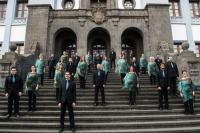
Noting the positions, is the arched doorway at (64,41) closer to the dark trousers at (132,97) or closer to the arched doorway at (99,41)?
the arched doorway at (99,41)

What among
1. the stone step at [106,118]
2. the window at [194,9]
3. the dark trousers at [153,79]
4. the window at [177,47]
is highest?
the window at [194,9]

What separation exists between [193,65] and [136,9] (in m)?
10.4

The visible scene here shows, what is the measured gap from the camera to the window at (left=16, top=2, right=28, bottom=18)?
85.0 feet

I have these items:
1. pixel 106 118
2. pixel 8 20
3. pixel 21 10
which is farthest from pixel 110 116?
pixel 21 10

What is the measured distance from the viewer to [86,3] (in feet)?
81.6

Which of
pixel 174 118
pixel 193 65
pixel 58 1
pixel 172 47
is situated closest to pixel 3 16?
→ pixel 58 1

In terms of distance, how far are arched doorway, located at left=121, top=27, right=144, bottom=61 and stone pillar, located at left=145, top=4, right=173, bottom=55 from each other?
137cm

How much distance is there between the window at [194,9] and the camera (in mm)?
25750

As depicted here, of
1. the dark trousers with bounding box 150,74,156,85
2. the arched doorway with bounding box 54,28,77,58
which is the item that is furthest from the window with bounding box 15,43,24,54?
the dark trousers with bounding box 150,74,156,85

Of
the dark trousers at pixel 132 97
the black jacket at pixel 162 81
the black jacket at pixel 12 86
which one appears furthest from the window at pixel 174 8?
the black jacket at pixel 12 86

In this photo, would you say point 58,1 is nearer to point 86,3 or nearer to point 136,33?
point 86,3

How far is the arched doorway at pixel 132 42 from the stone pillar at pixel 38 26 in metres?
7.31

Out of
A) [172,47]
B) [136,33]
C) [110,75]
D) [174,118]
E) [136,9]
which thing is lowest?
[174,118]

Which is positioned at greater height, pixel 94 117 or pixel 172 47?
pixel 172 47
